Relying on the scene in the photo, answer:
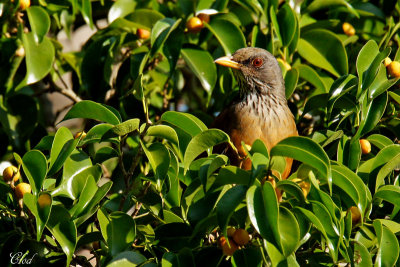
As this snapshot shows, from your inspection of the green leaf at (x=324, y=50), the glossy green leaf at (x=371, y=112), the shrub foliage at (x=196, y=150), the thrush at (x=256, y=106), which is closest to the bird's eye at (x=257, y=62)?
the thrush at (x=256, y=106)

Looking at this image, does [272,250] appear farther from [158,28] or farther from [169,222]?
[158,28]

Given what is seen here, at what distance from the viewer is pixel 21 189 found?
3.06 m

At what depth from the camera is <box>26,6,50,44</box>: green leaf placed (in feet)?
13.7

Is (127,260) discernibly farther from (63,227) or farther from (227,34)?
(227,34)

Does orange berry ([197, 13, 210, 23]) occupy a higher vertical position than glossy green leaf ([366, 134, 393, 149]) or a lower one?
higher

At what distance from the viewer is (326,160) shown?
2592mm

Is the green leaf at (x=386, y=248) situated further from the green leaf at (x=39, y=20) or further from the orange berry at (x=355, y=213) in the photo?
the green leaf at (x=39, y=20)

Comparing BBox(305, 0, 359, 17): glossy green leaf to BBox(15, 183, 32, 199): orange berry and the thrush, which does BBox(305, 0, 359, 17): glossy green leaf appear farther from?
BBox(15, 183, 32, 199): orange berry

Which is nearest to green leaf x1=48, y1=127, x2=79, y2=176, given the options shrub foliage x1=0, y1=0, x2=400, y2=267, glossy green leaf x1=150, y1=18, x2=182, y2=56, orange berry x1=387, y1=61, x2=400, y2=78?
shrub foliage x1=0, y1=0, x2=400, y2=267

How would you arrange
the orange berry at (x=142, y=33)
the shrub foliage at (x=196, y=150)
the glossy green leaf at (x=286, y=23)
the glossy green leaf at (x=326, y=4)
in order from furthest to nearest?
the orange berry at (x=142, y=33) < the glossy green leaf at (x=326, y=4) < the glossy green leaf at (x=286, y=23) < the shrub foliage at (x=196, y=150)

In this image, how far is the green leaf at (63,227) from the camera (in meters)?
2.89

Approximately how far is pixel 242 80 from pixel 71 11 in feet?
4.59

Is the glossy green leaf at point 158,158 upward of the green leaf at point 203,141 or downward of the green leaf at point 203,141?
downward

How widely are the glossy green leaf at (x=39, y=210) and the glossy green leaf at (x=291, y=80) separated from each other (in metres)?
1.90
